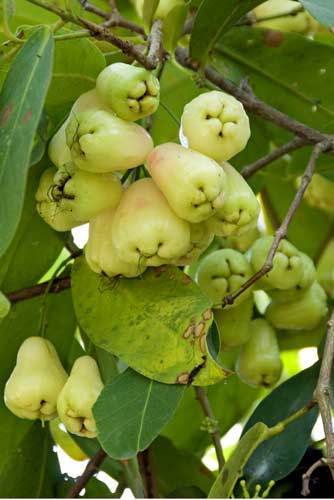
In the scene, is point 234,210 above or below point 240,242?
above

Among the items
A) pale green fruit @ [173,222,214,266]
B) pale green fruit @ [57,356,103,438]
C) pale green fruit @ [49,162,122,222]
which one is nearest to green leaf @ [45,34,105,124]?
pale green fruit @ [49,162,122,222]

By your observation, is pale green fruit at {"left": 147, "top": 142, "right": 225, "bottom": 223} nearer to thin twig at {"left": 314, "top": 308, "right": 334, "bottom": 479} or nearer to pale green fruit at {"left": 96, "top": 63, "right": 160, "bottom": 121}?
pale green fruit at {"left": 96, "top": 63, "right": 160, "bottom": 121}

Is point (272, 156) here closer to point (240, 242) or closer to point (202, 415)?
point (240, 242)

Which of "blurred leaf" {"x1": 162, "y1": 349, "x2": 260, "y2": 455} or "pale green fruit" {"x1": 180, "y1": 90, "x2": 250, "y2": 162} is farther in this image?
"blurred leaf" {"x1": 162, "y1": 349, "x2": 260, "y2": 455}

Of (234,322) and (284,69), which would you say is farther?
(284,69)

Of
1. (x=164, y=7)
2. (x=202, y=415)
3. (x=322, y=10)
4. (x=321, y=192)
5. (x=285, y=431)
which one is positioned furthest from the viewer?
(x=321, y=192)

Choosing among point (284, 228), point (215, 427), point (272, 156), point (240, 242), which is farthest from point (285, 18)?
point (215, 427)

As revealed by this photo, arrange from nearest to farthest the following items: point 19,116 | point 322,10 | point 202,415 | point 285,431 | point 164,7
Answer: point 19,116
point 322,10
point 285,431
point 164,7
point 202,415

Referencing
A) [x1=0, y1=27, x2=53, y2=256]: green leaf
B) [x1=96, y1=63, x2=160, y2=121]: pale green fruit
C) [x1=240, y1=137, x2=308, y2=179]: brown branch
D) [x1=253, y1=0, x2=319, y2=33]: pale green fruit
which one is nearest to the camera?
[x1=0, y1=27, x2=53, y2=256]: green leaf
